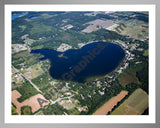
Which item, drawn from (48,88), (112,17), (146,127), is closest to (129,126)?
(146,127)

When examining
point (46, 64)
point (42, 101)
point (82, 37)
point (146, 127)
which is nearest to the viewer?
point (146, 127)

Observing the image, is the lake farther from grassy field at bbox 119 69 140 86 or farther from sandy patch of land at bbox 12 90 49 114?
sandy patch of land at bbox 12 90 49 114

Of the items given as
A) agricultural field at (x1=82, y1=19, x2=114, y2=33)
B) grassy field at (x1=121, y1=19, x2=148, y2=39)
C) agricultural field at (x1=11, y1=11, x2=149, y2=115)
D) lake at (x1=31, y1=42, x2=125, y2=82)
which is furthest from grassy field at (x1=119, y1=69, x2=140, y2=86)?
agricultural field at (x1=82, y1=19, x2=114, y2=33)

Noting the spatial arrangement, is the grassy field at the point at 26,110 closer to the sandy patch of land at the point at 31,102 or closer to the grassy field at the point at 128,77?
the sandy patch of land at the point at 31,102

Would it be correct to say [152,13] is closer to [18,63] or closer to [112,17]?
[18,63]

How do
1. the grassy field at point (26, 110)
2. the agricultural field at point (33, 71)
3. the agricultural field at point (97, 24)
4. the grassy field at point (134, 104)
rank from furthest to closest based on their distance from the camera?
the agricultural field at point (97, 24)
the agricultural field at point (33, 71)
the grassy field at point (26, 110)
the grassy field at point (134, 104)

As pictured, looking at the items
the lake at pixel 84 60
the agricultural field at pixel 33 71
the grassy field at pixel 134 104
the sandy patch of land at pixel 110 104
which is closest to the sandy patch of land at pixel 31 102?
the agricultural field at pixel 33 71
